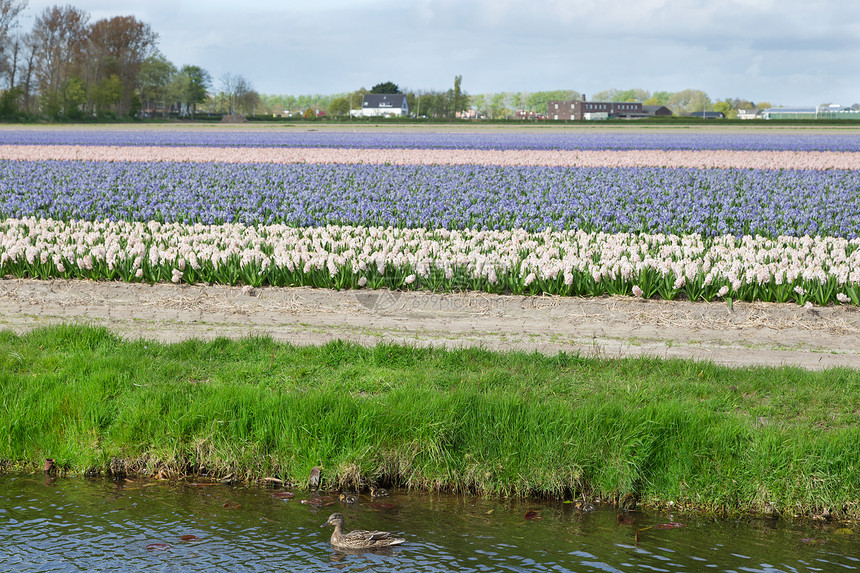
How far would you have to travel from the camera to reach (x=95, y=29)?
373 ft

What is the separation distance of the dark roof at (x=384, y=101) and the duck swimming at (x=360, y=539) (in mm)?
133310

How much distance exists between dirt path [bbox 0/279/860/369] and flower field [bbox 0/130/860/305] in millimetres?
264

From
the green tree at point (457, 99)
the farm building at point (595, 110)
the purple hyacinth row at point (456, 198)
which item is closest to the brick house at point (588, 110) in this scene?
the farm building at point (595, 110)

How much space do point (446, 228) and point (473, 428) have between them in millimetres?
9228

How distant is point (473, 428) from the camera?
6152 mm

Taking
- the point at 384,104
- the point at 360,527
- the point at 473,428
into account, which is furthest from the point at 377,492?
the point at 384,104

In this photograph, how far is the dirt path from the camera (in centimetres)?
893

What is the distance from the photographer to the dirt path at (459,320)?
8.93 meters

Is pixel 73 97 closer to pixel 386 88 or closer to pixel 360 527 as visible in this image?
pixel 386 88

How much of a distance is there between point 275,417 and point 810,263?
7.68 m

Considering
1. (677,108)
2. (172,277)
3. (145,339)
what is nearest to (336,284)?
(172,277)

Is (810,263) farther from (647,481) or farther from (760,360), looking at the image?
(647,481)

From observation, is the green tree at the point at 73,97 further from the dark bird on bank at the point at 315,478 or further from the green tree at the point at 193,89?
the dark bird on bank at the point at 315,478

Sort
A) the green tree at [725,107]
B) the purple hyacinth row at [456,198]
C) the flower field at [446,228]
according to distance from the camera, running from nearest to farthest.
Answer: the flower field at [446,228]
the purple hyacinth row at [456,198]
the green tree at [725,107]
